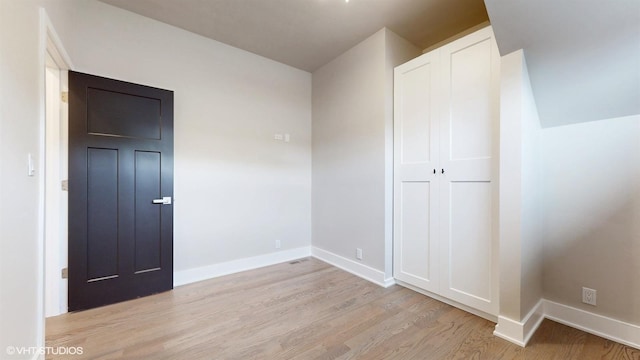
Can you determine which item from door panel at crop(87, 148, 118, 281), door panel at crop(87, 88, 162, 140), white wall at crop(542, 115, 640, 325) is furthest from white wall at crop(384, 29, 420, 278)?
door panel at crop(87, 148, 118, 281)

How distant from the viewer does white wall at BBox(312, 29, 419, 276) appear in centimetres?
275

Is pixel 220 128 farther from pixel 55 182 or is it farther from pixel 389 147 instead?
pixel 389 147

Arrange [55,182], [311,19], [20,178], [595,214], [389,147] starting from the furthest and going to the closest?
1. [389,147]
2. [311,19]
3. [55,182]
4. [595,214]
5. [20,178]

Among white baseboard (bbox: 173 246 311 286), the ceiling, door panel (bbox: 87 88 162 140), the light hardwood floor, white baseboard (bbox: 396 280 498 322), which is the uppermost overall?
the ceiling

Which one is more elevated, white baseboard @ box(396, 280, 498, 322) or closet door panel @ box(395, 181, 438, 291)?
closet door panel @ box(395, 181, 438, 291)

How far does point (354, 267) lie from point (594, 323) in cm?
202

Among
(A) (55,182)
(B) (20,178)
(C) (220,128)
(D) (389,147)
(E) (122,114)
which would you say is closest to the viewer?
(B) (20,178)

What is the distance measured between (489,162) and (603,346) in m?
1.42

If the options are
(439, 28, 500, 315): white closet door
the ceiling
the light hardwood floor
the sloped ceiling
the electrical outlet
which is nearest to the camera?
the sloped ceiling

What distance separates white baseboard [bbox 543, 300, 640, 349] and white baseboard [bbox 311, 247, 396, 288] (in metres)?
1.31

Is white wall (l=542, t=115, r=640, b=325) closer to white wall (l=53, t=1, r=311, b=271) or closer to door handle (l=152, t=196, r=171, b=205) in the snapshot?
white wall (l=53, t=1, r=311, b=271)

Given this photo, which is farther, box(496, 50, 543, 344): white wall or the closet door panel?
the closet door panel

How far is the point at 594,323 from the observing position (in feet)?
6.03

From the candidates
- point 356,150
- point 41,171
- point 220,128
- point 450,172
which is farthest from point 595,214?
point 41,171
